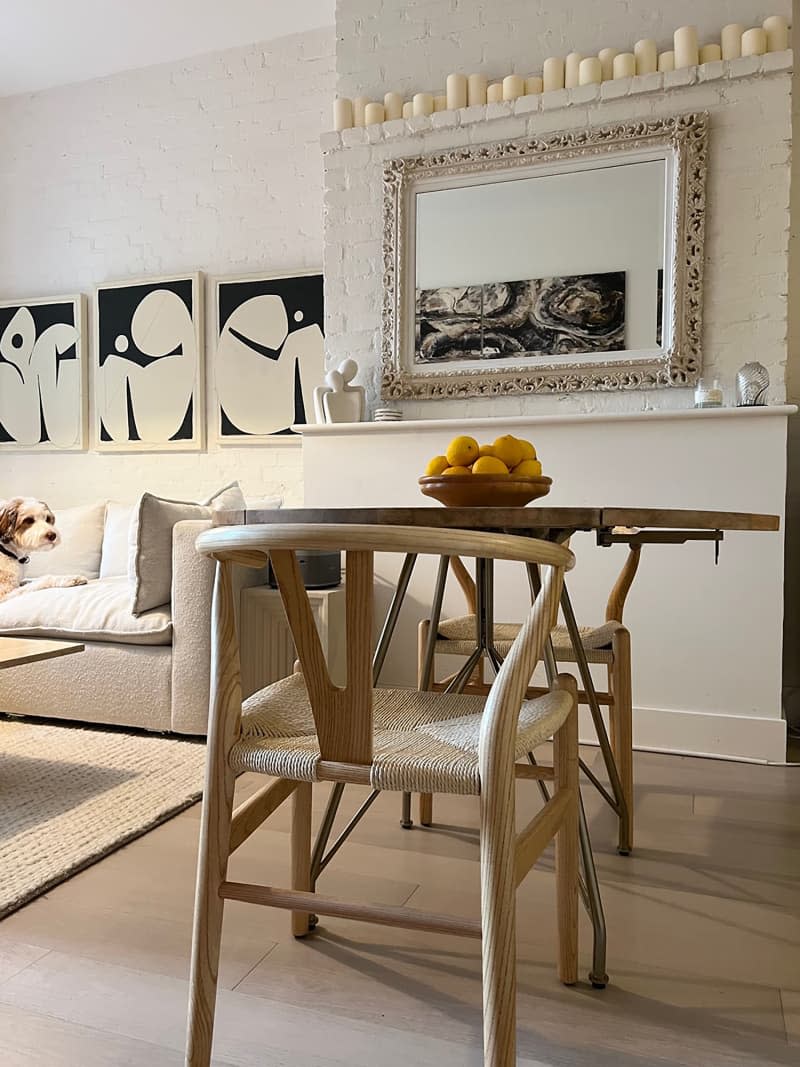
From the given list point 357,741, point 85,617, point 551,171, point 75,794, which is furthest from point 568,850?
point 551,171

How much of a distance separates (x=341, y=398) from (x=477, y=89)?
4.05 feet

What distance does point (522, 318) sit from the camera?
10.4ft

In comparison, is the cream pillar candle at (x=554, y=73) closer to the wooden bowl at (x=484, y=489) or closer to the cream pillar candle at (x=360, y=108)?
the cream pillar candle at (x=360, y=108)

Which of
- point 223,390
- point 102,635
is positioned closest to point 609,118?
point 223,390

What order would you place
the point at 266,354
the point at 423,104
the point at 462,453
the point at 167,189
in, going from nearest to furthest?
the point at 462,453
the point at 423,104
the point at 266,354
the point at 167,189

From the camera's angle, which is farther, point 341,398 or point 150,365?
point 150,365

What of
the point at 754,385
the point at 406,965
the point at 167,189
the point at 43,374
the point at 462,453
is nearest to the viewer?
the point at 406,965

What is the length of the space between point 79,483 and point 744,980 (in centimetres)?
393

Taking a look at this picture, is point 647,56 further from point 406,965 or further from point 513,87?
point 406,965

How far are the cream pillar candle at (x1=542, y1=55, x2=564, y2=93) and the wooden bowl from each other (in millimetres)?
2132

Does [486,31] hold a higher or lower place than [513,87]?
higher

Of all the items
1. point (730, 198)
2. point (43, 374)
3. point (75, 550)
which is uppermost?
point (730, 198)

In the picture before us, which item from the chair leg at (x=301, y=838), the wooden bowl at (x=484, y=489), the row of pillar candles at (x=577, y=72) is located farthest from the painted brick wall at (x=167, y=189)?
the chair leg at (x=301, y=838)

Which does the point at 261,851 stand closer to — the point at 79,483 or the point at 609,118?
the point at 609,118
